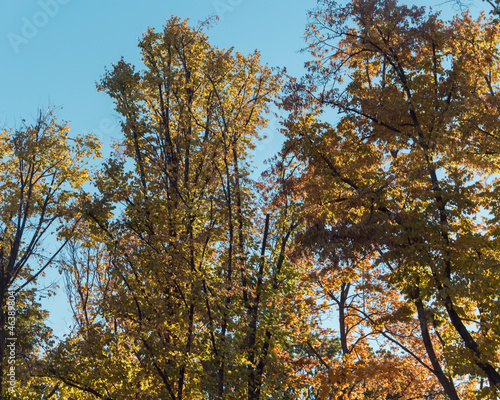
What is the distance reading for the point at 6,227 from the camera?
A: 14.0 meters

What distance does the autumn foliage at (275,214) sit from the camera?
9.97 m

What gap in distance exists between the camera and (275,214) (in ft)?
43.0

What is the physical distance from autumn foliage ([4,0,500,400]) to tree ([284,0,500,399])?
2.0 inches

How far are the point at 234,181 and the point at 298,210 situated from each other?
1.93 metres

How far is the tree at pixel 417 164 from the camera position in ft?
31.8

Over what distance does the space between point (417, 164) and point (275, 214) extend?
14.7ft

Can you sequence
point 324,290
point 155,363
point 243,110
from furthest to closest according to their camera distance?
point 324,290, point 243,110, point 155,363

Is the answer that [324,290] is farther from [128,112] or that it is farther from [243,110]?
[128,112]

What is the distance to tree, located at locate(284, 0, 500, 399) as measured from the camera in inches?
382

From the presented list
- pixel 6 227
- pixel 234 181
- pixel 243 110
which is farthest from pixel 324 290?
pixel 6 227

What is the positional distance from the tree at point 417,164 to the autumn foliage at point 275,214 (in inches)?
2.0

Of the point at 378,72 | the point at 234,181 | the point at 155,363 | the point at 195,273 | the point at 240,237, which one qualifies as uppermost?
the point at 378,72

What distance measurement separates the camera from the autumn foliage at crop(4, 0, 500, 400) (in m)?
9.97

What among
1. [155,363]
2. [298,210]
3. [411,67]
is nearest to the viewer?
[155,363]
